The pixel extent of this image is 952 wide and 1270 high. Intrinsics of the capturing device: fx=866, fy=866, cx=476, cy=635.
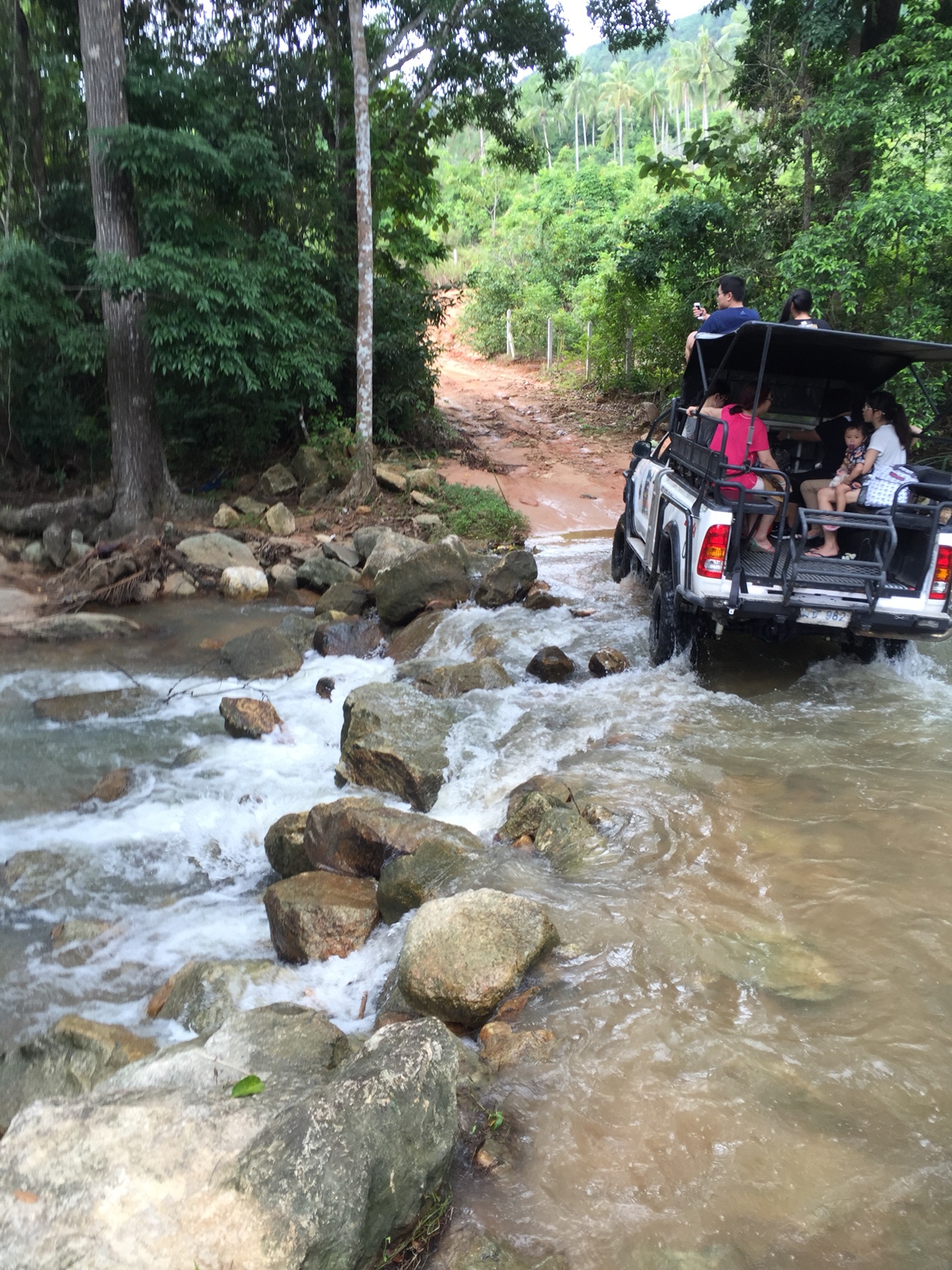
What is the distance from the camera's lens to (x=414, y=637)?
354 inches

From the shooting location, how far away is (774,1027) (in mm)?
3309

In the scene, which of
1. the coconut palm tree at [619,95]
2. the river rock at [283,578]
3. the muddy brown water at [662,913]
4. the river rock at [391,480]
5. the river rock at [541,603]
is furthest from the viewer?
the coconut palm tree at [619,95]

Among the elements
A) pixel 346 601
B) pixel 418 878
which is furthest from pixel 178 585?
pixel 418 878

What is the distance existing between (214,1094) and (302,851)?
2.50 metres

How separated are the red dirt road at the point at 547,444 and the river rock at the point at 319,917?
373 inches

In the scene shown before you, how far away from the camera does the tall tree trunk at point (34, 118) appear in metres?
12.9

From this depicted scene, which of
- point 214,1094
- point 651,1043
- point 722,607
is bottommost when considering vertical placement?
point 651,1043

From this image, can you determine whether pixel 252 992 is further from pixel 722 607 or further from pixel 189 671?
pixel 189 671

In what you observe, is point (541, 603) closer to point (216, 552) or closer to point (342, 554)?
point (342, 554)

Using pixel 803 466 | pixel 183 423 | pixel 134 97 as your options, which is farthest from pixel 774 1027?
pixel 183 423

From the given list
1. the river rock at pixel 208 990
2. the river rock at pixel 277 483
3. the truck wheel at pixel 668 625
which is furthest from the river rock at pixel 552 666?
the river rock at pixel 277 483

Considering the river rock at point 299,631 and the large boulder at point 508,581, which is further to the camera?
the large boulder at point 508,581

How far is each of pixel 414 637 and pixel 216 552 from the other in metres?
3.87

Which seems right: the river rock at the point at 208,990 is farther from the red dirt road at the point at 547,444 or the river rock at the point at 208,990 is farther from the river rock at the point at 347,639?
the red dirt road at the point at 547,444
